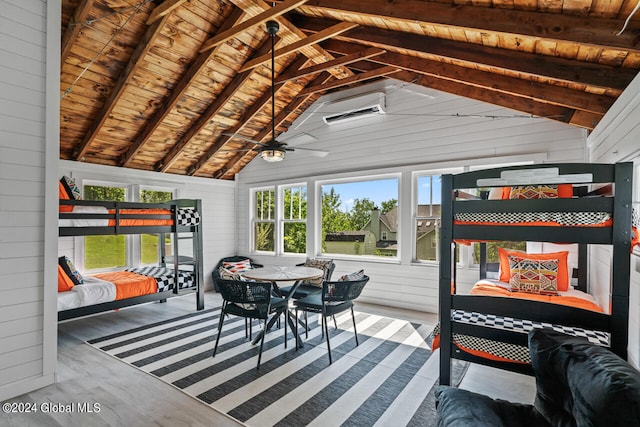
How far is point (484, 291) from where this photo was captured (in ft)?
10.7

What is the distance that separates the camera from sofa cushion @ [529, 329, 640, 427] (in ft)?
3.75

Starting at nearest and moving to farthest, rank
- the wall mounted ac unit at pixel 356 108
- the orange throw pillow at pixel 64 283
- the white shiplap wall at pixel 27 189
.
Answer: the white shiplap wall at pixel 27 189 < the orange throw pillow at pixel 64 283 < the wall mounted ac unit at pixel 356 108

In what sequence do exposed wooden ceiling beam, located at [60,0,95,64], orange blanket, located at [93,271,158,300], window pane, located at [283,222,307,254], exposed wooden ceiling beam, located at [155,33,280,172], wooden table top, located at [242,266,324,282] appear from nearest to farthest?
exposed wooden ceiling beam, located at [60,0,95,64], wooden table top, located at [242,266,324,282], orange blanket, located at [93,271,158,300], exposed wooden ceiling beam, located at [155,33,280,172], window pane, located at [283,222,307,254]

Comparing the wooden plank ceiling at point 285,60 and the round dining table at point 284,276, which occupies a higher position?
the wooden plank ceiling at point 285,60

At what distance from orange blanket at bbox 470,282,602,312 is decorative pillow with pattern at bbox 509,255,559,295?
0.18 meters

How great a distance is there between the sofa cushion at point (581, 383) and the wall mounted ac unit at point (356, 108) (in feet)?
13.9

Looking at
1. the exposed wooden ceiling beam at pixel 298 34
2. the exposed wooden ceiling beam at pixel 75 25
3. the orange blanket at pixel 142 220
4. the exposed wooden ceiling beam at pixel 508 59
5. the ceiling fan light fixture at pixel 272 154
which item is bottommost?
the orange blanket at pixel 142 220

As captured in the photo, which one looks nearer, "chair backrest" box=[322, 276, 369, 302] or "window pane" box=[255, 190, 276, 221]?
"chair backrest" box=[322, 276, 369, 302]

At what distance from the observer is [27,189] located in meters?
2.68

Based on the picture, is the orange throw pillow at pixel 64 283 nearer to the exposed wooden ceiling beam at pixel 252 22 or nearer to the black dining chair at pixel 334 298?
the black dining chair at pixel 334 298

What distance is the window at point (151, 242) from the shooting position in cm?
604

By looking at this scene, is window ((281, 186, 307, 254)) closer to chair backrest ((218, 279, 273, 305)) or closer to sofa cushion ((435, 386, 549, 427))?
chair backrest ((218, 279, 273, 305))

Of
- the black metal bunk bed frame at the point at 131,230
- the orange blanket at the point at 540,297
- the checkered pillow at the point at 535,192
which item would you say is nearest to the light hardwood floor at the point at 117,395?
the black metal bunk bed frame at the point at 131,230

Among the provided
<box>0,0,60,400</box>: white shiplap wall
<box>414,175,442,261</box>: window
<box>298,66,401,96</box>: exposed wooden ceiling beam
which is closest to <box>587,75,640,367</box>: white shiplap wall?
<box>414,175,442,261</box>: window
